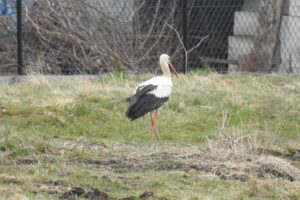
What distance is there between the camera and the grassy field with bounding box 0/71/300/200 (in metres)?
6.05

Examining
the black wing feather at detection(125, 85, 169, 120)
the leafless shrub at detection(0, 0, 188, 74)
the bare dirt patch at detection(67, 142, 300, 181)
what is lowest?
the leafless shrub at detection(0, 0, 188, 74)

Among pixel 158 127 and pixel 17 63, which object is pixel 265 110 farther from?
pixel 17 63

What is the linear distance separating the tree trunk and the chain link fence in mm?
15

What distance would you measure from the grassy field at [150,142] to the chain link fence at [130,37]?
2089 millimetres

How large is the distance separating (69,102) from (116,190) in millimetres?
3336

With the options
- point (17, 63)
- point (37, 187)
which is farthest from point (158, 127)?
point (17, 63)

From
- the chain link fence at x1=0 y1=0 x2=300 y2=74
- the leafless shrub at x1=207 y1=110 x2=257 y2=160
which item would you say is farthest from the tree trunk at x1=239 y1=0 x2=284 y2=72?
the leafless shrub at x1=207 y1=110 x2=257 y2=160

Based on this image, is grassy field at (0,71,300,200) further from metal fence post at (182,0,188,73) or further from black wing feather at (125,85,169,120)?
metal fence post at (182,0,188,73)

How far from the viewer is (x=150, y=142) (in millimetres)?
7871

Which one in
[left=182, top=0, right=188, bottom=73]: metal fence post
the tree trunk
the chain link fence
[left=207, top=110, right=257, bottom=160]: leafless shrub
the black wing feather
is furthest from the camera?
the tree trunk

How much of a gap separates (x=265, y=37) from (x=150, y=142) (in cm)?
610

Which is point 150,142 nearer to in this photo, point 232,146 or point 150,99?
point 150,99

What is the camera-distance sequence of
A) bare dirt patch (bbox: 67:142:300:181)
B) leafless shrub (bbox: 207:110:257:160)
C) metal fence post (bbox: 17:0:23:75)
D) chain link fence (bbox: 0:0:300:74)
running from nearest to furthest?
bare dirt patch (bbox: 67:142:300:181), leafless shrub (bbox: 207:110:257:160), metal fence post (bbox: 17:0:23:75), chain link fence (bbox: 0:0:300:74)

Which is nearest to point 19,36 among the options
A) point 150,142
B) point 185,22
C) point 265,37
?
point 185,22
